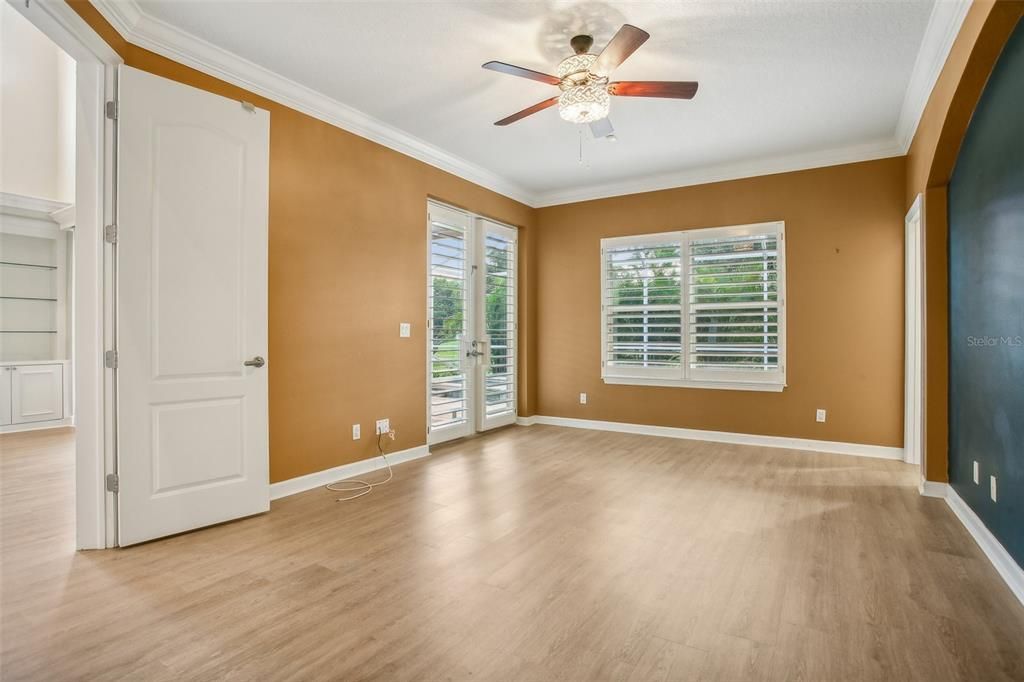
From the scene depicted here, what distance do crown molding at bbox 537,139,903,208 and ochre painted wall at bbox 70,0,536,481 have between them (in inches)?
73.4

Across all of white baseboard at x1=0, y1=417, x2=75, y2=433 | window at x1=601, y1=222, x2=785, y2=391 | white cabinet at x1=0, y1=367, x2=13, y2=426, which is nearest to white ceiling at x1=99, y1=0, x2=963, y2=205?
window at x1=601, y1=222, x2=785, y2=391

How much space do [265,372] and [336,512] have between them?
3.25 ft

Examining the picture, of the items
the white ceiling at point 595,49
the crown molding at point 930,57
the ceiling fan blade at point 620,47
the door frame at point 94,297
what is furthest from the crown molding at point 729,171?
the door frame at point 94,297

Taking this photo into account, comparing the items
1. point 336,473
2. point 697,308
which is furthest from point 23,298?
point 697,308

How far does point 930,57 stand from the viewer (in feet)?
10.1

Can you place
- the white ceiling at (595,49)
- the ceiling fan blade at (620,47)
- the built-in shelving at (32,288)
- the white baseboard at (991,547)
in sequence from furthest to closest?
1. the built-in shelving at (32,288)
2. the white ceiling at (595,49)
3. the ceiling fan blade at (620,47)
4. the white baseboard at (991,547)

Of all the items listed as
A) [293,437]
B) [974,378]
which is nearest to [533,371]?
[293,437]

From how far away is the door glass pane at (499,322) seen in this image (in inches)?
228

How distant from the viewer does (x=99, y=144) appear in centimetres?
264

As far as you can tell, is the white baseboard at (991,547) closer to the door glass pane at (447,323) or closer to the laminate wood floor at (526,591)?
the laminate wood floor at (526,591)

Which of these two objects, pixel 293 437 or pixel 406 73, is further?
pixel 293 437

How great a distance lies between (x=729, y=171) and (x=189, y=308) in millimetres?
4997

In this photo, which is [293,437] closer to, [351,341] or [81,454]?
[351,341]

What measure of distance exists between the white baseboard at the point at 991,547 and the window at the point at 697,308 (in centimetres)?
203
